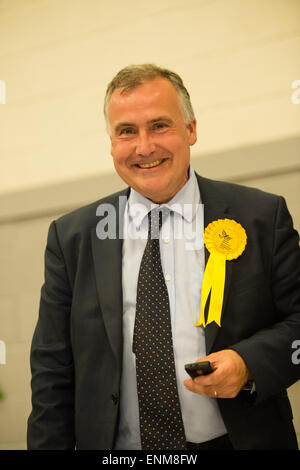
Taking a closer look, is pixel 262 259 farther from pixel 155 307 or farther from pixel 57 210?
pixel 57 210

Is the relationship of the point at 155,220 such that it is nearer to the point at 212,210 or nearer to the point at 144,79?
the point at 212,210

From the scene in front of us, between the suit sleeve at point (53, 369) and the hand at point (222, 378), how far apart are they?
0.43 m

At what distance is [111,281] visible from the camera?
1.41 m

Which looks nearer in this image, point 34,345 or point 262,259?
point 262,259

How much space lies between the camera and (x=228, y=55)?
75.0 inches

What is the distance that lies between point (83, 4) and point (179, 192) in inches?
43.8

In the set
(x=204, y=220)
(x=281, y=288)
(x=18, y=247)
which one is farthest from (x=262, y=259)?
(x=18, y=247)

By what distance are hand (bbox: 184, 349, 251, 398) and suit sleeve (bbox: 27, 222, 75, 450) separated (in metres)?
0.43

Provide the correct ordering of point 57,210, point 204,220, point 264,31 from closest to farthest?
point 204,220, point 264,31, point 57,210

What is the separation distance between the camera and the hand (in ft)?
3.89

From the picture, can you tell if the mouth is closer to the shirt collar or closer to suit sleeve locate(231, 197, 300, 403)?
the shirt collar

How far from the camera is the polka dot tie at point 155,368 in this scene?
51.0 inches

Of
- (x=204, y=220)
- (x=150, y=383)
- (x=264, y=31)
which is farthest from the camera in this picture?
(x=264, y=31)

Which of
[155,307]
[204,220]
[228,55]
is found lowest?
[155,307]
